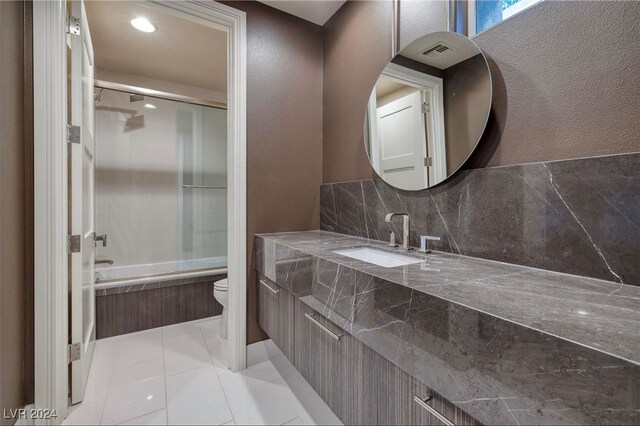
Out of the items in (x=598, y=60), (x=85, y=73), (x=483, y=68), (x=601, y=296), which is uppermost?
(x=85, y=73)

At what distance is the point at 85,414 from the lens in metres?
1.40

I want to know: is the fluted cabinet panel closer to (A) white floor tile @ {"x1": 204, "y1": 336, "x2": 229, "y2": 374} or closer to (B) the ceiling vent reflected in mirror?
(A) white floor tile @ {"x1": 204, "y1": 336, "x2": 229, "y2": 374}

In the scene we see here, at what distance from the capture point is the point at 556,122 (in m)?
0.93

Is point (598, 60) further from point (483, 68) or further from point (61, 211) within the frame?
point (61, 211)

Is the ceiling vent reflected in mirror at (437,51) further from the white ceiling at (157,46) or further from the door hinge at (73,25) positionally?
the door hinge at (73,25)

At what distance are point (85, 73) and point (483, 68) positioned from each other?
6.98ft

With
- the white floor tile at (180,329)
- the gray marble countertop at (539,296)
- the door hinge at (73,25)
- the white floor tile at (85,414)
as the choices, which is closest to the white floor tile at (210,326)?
the white floor tile at (180,329)

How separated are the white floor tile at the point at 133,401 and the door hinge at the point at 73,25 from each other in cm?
193

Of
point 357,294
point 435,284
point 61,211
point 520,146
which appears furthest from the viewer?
point 61,211

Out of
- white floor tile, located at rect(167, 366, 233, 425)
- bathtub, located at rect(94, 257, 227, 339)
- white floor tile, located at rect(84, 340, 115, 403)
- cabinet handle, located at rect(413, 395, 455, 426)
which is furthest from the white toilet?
cabinet handle, located at rect(413, 395, 455, 426)

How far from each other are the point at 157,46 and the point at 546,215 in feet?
9.66

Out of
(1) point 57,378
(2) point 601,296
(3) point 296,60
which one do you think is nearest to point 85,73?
(3) point 296,60

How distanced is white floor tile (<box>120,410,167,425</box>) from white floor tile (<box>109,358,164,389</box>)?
13.9 inches

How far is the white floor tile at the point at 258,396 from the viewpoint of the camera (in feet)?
4.59
